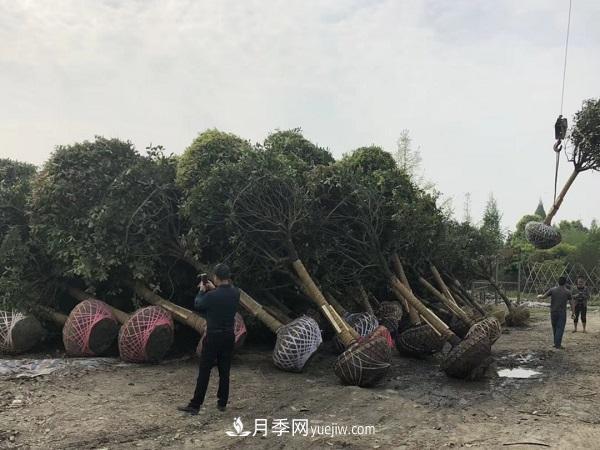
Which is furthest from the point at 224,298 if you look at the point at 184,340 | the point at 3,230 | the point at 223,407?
the point at 3,230

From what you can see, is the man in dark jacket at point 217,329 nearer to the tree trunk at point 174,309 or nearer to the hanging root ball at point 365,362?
the hanging root ball at point 365,362

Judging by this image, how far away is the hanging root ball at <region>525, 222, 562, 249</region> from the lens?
10602 millimetres

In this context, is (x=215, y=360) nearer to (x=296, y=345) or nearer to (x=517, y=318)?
(x=296, y=345)

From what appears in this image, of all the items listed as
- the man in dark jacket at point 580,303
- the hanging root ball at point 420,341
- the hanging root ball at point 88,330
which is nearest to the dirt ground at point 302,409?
the hanging root ball at point 420,341

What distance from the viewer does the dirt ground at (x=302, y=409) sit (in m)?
5.25

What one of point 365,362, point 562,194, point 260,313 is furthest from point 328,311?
point 562,194

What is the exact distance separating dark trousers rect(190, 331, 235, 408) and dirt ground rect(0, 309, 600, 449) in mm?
220

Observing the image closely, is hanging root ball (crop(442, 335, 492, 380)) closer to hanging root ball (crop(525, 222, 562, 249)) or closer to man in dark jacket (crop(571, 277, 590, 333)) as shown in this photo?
hanging root ball (crop(525, 222, 562, 249))

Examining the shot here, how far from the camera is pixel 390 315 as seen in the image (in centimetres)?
1142

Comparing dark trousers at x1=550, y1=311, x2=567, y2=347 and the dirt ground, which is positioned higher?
dark trousers at x1=550, y1=311, x2=567, y2=347

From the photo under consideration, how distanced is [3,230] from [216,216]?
15.8 ft

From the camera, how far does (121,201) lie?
9.24m

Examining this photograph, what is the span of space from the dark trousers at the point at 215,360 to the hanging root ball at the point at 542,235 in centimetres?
744

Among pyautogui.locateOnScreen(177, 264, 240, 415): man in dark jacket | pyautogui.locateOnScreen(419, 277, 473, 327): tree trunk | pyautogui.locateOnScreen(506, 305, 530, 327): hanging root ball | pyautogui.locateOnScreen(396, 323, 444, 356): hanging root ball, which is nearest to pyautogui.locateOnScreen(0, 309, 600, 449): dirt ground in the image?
pyautogui.locateOnScreen(177, 264, 240, 415): man in dark jacket
